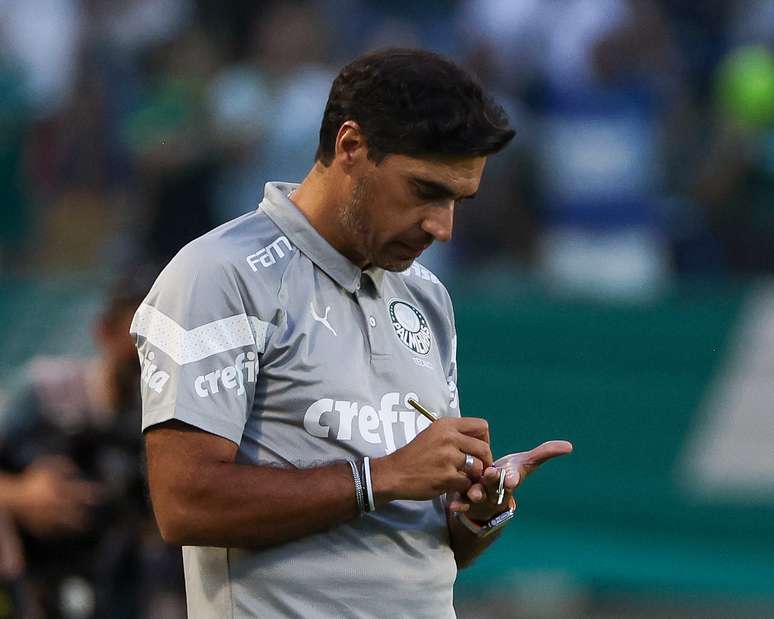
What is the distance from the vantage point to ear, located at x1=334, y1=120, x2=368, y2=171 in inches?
122

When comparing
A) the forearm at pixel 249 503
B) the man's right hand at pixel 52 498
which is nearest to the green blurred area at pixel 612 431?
the man's right hand at pixel 52 498

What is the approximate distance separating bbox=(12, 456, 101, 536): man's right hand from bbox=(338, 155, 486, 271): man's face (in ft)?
7.11

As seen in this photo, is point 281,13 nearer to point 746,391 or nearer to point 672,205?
Result: point 672,205

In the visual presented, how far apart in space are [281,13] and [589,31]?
1885 millimetres

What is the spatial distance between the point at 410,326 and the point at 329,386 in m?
0.35

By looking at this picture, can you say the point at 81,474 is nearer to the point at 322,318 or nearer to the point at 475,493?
the point at 322,318

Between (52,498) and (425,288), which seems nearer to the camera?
(425,288)

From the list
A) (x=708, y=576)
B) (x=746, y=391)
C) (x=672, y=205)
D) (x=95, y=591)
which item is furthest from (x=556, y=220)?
(x=95, y=591)

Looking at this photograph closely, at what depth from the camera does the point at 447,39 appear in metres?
9.98

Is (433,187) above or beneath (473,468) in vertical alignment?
above

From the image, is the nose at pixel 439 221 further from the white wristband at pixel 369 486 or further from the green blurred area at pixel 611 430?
the green blurred area at pixel 611 430

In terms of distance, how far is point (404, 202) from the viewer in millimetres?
3098

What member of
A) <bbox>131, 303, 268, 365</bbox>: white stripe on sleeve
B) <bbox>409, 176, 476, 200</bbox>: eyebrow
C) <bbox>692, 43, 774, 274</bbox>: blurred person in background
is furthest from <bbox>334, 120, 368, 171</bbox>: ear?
<bbox>692, 43, 774, 274</bbox>: blurred person in background

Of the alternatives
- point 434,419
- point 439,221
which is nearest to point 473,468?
point 434,419
